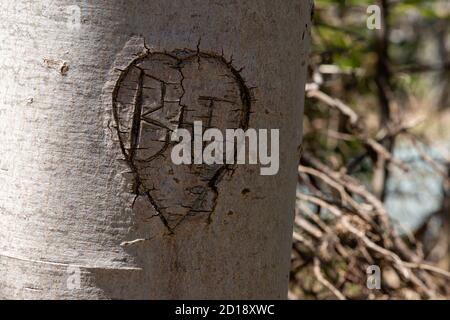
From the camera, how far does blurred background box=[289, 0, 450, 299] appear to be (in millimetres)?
1528

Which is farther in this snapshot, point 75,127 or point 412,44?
point 412,44

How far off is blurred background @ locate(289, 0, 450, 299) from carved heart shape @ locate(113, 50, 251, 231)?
696 mm

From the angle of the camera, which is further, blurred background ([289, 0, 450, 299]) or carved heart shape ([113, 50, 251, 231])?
blurred background ([289, 0, 450, 299])

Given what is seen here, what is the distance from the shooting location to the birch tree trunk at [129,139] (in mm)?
733

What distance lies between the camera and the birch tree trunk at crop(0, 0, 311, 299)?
73 cm

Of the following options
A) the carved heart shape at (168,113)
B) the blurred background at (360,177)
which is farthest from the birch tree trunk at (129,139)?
the blurred background at (360,177)

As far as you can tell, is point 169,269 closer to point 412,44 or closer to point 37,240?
point 37,240

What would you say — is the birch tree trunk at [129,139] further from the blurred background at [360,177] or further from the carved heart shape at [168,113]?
the blurred background at [360,177]

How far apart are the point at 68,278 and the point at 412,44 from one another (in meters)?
2.92

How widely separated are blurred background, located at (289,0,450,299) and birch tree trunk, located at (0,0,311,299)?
26.1 inches

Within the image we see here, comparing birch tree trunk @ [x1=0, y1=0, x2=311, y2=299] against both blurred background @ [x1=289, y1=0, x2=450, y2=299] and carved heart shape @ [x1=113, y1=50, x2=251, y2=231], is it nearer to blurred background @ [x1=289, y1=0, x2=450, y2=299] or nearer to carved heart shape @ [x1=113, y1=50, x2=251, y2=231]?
carved heart shape @ [x1=113, y1=50, x2=251, y2=231]

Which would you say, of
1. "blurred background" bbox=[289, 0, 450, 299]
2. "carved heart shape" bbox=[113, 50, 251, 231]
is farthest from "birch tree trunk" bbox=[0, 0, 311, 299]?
"blurred background" bbox=[289, 0, 450, 299]

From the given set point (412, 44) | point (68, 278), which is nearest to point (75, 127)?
point (68, 278)
